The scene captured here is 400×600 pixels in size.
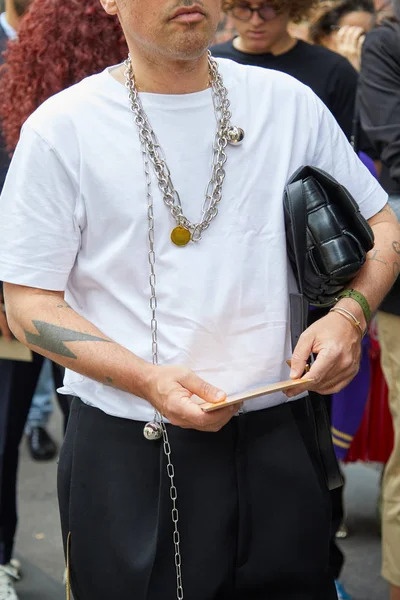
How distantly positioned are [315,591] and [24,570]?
2043mm

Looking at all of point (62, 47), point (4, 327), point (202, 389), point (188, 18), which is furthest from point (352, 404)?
point (188, 18)

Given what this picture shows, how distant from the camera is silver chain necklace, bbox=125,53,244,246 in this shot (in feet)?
6.18

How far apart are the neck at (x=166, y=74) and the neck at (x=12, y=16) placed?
5.76ft

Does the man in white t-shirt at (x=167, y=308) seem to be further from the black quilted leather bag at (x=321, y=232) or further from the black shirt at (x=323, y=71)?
the black shirt at (x=323, y=71)

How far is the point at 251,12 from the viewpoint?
11.7 ft

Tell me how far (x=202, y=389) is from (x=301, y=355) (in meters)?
0.23

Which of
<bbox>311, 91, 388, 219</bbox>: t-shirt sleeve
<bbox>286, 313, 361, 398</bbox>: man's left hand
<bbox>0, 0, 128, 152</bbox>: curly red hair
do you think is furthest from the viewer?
<bbox>0, 0, 128, 152</bbox>: curly red hair

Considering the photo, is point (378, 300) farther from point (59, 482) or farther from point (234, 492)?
point (59, 482)

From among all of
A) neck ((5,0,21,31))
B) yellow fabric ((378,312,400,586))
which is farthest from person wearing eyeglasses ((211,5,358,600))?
neck ((5,0,21,31))

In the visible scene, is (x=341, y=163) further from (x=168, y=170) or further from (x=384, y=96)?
(x=384, y=96)

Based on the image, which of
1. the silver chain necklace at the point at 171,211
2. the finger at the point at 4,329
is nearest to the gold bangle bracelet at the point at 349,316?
the silver chain necklace at the point at 171,211

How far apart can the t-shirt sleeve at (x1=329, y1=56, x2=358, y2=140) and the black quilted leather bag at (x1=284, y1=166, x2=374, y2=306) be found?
1.68m

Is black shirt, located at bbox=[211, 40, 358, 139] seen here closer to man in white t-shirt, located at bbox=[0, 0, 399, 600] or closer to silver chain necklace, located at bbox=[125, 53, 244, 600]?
man in white t-shirt, located at bbox=[0, 0, 399, 600]

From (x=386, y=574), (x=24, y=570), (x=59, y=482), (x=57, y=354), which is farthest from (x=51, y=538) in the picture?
(x=57, y=354)
